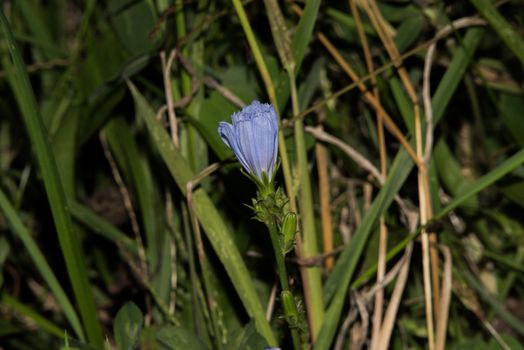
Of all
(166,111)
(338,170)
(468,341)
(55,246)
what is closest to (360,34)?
(338,170)

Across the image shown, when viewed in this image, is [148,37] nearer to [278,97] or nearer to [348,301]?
[278,97]

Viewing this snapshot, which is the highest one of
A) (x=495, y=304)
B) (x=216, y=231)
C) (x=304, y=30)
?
(x=304, y=30)

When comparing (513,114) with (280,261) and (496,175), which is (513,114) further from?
(280,261)

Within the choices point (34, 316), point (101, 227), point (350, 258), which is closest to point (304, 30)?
point (350, 258)

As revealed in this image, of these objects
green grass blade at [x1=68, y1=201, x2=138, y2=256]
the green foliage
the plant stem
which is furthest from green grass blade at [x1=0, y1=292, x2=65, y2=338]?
the plant stem

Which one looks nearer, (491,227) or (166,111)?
(166,111)

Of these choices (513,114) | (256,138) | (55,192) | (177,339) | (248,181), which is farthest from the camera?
(513,114)
